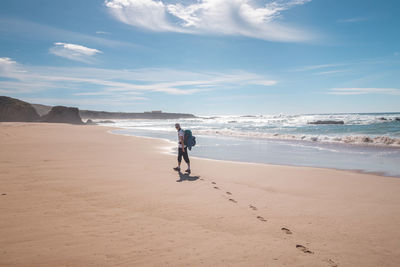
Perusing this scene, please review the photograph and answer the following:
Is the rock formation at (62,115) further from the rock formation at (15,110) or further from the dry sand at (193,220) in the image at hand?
the dry sand at (193,220)

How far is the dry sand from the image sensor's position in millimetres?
2928

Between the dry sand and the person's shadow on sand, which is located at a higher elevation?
the dry sand

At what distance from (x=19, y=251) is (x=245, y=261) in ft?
8.84

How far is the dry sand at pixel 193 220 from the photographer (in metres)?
2.93

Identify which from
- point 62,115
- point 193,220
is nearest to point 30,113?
point 62,115

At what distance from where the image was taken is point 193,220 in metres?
3.99

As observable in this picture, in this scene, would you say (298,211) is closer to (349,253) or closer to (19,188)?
(349,253)

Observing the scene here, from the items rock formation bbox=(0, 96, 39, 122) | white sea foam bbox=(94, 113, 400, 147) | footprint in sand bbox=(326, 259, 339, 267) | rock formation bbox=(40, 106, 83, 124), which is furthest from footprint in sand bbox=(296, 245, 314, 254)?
rock formation bbox=(40, 106, 83, 124)

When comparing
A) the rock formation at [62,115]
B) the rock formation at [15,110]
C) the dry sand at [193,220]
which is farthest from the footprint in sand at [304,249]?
the rock formation at [62,115]

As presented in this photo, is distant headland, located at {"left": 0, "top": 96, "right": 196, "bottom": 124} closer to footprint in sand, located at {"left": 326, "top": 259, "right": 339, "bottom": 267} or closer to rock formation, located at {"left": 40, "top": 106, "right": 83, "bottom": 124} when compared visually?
rock formation, located at {"left": 40, "top": 106, "right": 83, "bottom": 124}

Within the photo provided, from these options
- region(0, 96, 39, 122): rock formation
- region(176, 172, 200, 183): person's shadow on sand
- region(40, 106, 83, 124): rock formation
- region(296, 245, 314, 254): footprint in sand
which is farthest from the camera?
region(40, 106, 83, 124): rock formation

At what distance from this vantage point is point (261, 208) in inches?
183

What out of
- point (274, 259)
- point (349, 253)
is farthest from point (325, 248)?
point (274, 259)

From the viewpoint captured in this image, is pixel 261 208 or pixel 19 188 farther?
pixel 19 188
